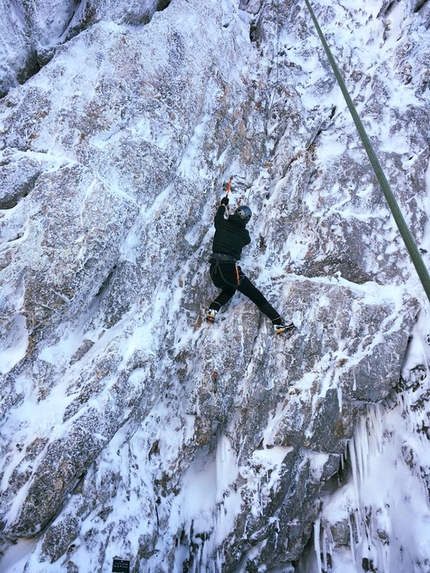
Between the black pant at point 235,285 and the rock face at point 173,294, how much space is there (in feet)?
0.91

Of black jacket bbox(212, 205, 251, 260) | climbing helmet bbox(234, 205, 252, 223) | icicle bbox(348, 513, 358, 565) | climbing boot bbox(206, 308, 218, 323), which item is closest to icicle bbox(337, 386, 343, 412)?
icicle bbox(348, 513, 358, 565)


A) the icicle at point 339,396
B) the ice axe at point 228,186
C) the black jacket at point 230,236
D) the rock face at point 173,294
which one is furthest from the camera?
the ice axe at point 228,186

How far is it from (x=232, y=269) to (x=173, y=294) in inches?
37.7

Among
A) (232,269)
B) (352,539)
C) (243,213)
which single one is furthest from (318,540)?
(243,213)

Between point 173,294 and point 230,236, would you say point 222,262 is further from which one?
point 173,294

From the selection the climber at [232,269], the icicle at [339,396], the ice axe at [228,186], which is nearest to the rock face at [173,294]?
the icicle at [339,396]

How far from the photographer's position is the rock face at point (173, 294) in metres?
4.43

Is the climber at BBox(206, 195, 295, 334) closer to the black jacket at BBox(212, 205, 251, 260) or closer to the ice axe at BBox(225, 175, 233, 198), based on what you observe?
the black jacket at BBox(212, 205, 251, 260)

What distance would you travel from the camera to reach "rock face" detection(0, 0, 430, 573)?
4426mm

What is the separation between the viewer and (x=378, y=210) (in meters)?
5.91

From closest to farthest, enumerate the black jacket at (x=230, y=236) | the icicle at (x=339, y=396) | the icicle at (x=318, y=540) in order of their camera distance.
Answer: the icicle at (x=318, y=540), the icicle at (x=339, y=396), the black jacket at (x=230, y=236)

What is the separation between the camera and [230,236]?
5371mm

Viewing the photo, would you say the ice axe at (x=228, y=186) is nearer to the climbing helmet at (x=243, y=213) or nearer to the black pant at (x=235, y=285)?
the climbing helmet at (x=243, y=213)

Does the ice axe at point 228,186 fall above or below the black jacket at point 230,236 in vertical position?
above
